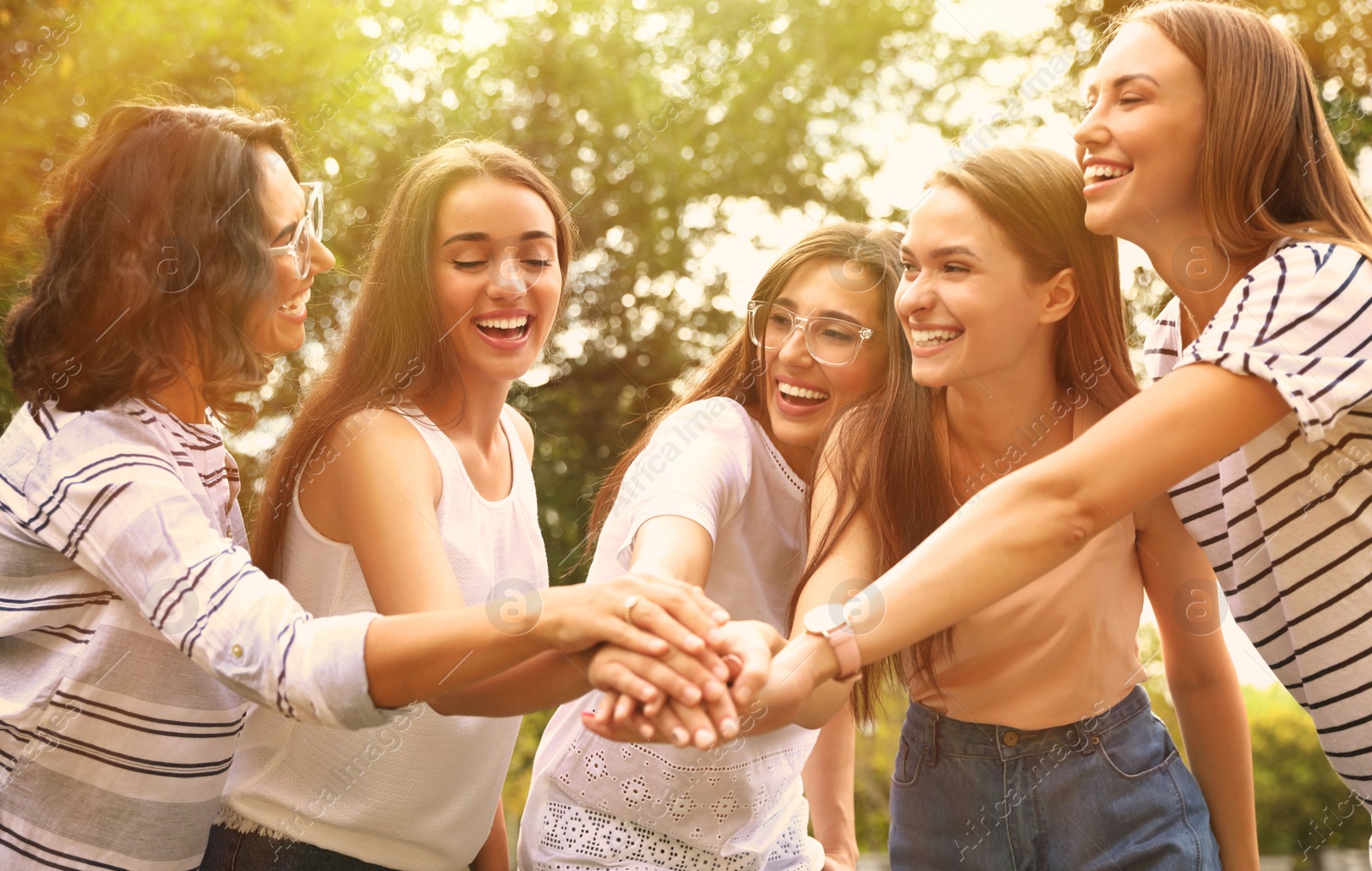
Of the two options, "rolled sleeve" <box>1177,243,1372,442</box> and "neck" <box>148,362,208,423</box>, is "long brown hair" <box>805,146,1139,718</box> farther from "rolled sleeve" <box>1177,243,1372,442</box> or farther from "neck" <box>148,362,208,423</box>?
"neck" <box>148,362,208,423</box>

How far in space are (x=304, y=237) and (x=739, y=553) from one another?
1.13 m

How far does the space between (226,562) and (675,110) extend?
5255mm

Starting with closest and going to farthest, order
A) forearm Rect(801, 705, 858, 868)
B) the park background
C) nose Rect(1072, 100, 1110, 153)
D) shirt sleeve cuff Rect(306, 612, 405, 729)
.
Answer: shirt sleeve cuff Rect(306, 612, 405, 729) < nose Rect(1072, 100, 1110, 153) < forearm Rect(801, 705, 858, 868) < the park background

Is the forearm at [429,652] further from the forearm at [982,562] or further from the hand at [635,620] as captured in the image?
the forearm at [982,562]

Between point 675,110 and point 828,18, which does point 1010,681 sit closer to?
point 675,110

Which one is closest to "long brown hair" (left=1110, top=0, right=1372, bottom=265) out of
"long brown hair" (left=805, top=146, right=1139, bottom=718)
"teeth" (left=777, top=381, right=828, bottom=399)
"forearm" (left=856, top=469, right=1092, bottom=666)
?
"long brown hair" (left=805, top=146, right=1139, bottom=718)

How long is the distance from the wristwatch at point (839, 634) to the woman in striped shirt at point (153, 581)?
173 mm

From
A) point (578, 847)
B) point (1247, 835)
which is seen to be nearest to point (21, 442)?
point (578, 847)

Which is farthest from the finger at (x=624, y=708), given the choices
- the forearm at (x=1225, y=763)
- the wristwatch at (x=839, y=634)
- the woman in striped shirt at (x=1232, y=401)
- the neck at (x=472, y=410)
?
the forearm at (x=1225, y=763)

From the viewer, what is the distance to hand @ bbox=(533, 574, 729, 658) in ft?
6.34

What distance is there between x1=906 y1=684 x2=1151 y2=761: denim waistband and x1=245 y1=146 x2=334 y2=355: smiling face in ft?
5.21

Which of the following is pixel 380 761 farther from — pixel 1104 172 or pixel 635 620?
pixel 1104 172

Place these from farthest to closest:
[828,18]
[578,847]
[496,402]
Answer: [828,18], [496,402], [578,847]

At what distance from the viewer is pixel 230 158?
7.07ft
